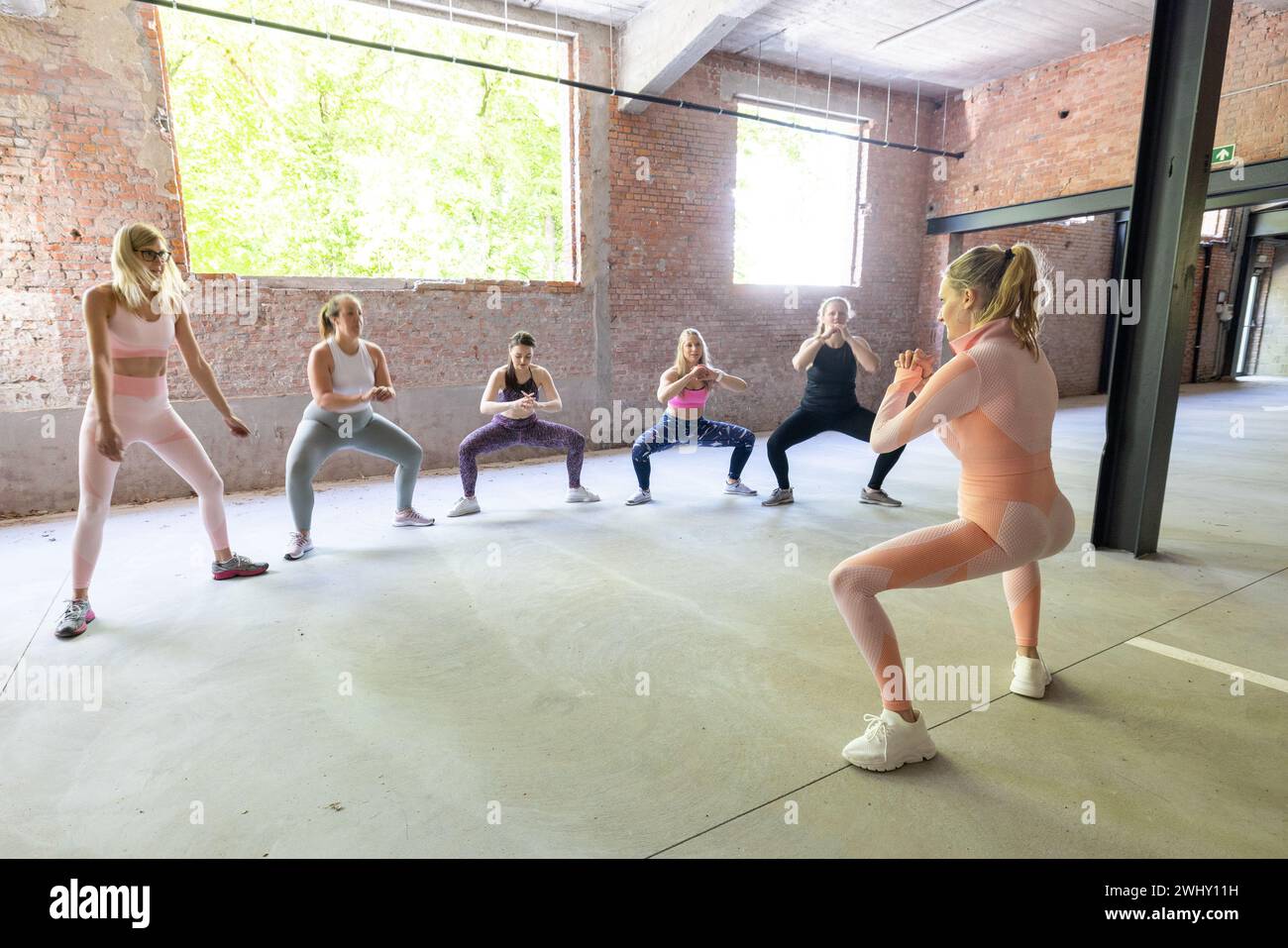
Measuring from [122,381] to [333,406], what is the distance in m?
1.16

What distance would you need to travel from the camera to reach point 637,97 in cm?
730

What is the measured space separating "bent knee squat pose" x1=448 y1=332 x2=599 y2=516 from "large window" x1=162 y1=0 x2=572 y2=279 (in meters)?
4.25

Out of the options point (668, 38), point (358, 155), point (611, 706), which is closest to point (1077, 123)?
point (668, 38)

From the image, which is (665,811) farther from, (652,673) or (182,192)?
(182,192)

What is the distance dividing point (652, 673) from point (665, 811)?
0.84 metres

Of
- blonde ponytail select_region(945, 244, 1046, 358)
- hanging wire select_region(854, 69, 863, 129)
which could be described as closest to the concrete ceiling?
hanging wire select_region(854, 69, 863, 129)

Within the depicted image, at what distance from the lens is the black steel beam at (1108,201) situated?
722 cm

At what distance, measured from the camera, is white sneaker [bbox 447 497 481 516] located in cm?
528

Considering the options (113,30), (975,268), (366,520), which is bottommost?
(366,520)

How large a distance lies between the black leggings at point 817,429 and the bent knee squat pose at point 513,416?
1.64 m

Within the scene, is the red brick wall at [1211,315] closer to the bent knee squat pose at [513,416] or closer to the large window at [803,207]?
the large window at [803,207]

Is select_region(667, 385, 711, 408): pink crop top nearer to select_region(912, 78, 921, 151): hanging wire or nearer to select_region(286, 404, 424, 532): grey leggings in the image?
select_region(286, 404, 424, 532): grey leggings

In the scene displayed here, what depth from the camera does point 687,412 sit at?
552 centimetres
